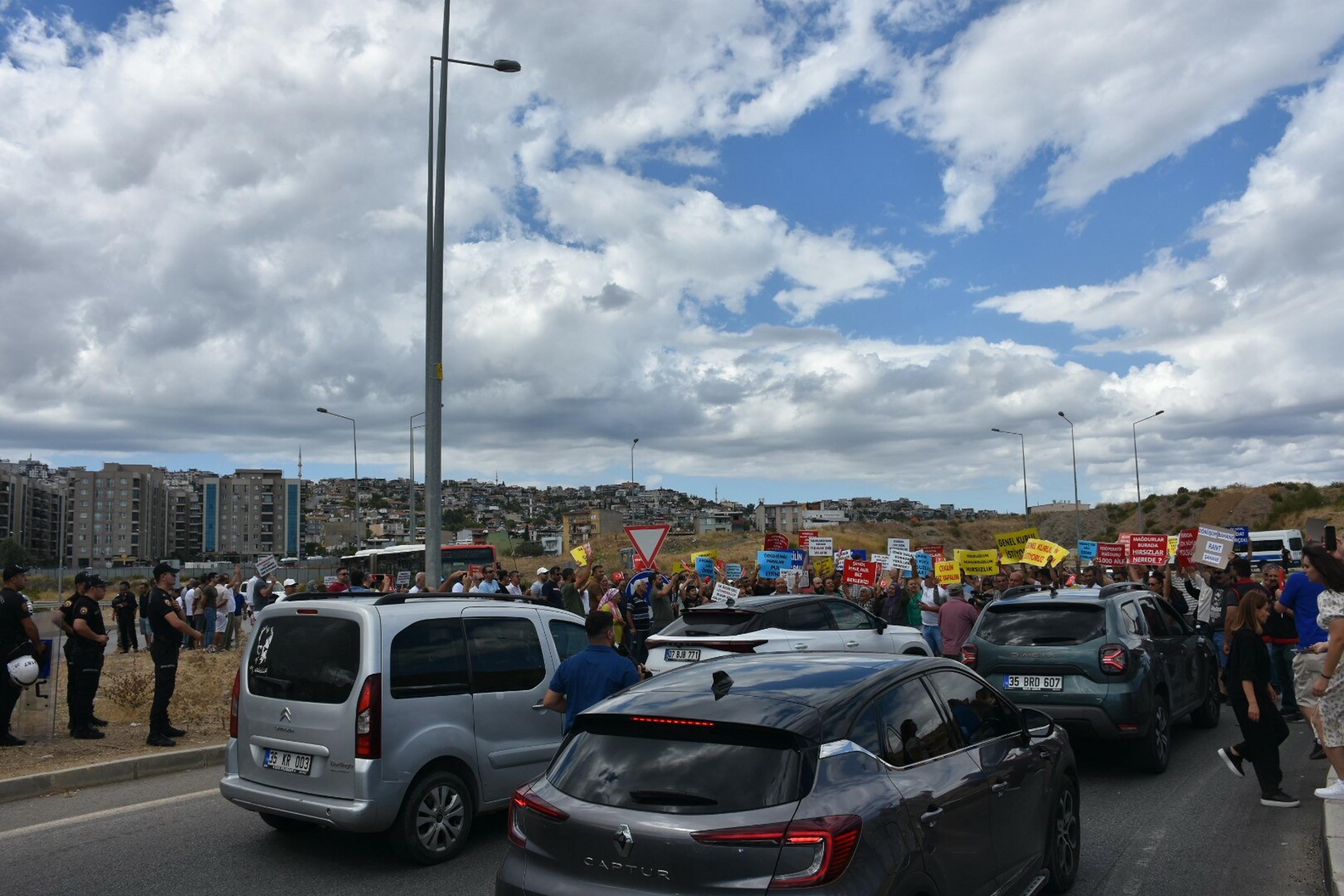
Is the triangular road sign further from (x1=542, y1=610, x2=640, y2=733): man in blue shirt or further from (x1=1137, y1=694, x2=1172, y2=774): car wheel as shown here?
(x1=542, y1=610, x2=640, y2=733): man in blue shirt

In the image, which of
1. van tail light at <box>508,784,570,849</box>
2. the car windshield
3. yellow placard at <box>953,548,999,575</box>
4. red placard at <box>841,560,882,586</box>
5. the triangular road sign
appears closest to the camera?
van tail light at <box>508,784,570,849</box>

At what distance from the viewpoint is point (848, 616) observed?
41.3 ft

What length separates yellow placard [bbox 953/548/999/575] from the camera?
25969 millimetres

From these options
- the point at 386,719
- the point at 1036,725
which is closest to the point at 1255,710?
the point at 1036,725

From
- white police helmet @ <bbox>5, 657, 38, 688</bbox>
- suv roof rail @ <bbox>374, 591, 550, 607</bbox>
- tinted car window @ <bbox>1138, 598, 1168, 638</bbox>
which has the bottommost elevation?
white police helmet @ <bbox>5, 657, 38, 688</bbox>

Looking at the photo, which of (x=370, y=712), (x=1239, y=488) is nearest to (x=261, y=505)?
(x=1239, y=488)

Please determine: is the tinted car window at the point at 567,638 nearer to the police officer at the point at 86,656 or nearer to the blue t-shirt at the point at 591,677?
the blue t-shirt at the point at 591,677

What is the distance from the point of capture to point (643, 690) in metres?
4.57

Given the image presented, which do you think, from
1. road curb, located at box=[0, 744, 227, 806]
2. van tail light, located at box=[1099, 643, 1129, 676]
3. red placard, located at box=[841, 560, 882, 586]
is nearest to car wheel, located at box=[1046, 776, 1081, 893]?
van tail light, located at box=[1099, 643, 1129, 676]

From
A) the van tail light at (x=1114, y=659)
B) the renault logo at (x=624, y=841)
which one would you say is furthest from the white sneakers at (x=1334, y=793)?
the renault logo at (x=624, y=841)

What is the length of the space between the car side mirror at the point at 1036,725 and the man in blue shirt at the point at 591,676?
2413 mm

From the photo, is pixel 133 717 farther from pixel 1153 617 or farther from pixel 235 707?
pixel 1153 617

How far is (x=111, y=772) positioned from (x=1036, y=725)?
27.5 feet

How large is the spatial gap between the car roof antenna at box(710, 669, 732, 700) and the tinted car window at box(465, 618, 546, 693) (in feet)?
10.5
